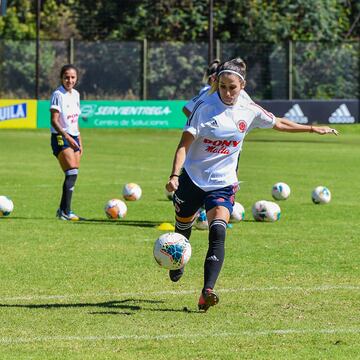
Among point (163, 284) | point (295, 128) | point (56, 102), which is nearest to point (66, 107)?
point (56, 102)

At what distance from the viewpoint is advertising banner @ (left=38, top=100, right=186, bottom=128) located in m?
40.1

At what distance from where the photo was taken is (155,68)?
142 ft

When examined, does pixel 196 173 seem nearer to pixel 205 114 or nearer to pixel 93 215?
pixel 205 114

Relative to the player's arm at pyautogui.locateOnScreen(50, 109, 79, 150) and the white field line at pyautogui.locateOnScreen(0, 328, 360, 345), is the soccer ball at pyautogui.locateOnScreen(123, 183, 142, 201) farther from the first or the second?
the white field line at pyautogui.locateOnScreen(0, 328, 360, 345)

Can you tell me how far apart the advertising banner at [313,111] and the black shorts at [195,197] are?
Answer: 31484mm

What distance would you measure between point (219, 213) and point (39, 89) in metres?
34.1

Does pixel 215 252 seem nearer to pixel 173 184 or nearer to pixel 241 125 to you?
pixel 173 184

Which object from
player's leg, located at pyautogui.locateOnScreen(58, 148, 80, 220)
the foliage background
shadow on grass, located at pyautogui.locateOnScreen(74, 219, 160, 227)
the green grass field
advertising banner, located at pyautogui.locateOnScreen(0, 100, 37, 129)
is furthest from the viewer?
the foliage background

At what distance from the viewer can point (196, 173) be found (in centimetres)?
933

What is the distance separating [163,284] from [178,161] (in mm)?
1679

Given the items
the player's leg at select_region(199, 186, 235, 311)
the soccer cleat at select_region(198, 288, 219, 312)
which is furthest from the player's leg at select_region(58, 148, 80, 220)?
the soccer cleat at select_region(198, 288, 219, 312)

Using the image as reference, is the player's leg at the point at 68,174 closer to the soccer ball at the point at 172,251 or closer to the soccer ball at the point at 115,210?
the soccer ball at the point at 115,210

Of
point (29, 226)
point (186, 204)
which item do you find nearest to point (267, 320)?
point (186, 204)

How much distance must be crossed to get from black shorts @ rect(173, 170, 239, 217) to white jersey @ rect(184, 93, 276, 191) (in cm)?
4
